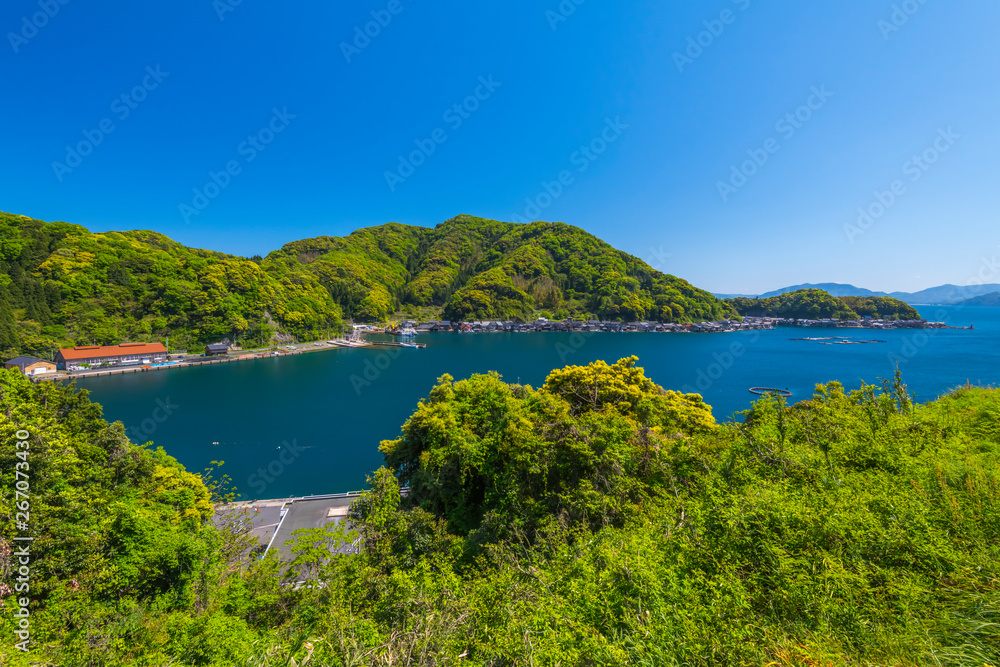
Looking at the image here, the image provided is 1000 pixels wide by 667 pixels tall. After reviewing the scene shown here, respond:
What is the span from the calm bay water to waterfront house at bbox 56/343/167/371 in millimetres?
4545

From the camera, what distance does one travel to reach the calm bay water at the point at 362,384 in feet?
68.8

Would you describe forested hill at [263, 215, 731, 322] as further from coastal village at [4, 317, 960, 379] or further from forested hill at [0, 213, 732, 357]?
coastal village at [4, 317, 960, 379]

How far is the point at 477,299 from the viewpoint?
89.8m

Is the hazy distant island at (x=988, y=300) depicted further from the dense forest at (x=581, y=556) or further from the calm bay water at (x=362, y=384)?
the dense forest at (x=581, y=556)

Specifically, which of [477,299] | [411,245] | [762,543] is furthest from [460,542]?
[411,245]

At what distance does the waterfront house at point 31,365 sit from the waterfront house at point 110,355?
57.2 inches

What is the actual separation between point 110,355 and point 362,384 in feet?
96.7

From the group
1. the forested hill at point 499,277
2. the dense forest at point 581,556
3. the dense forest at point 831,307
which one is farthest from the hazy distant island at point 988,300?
Answer: the dense forest at point 581,556

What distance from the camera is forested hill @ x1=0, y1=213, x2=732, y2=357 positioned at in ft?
147

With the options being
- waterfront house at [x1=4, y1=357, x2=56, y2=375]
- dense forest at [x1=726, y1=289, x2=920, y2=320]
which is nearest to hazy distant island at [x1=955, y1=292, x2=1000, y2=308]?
dense forest at [x1=726, y1=289, x2=920, y2=320]

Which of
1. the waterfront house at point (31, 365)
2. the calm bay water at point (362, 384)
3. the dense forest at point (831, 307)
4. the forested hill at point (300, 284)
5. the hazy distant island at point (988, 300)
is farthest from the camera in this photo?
the hazy distant island at point (988, 300)

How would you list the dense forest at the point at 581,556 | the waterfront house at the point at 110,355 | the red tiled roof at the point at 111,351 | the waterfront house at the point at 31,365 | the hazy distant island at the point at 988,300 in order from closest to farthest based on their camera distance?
the dense forest at the point at 581,556 < the waterfront house at the point at 31,365 < the waterfront house at the point at 110,355 < the red tiled roof at the point at 111,351 < the hazy distant island at the point at 988,300

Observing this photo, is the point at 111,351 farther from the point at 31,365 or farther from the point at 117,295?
the point at 117,295

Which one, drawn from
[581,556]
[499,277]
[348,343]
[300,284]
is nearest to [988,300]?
[499,277]
